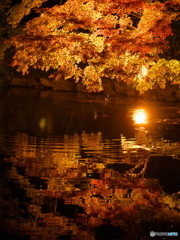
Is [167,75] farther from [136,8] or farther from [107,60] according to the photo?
[136,8]

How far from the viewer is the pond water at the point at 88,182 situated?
5.48 metres

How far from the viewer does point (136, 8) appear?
12758 millimetres

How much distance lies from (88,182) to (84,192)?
61cm

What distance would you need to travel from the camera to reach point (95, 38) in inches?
545

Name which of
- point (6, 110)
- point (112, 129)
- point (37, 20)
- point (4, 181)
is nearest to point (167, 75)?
point (112, 129)

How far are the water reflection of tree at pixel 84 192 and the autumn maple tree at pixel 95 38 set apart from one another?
4255mm

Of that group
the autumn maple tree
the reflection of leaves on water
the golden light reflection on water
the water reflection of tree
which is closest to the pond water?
the water reflection of tree

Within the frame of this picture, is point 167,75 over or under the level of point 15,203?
over

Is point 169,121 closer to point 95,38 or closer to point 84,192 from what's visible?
point 95,38

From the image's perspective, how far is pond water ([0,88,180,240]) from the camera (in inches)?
216

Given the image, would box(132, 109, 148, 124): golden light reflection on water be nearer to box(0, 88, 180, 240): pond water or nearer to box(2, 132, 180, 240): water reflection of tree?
box(0, 88, 180, 240): pond water

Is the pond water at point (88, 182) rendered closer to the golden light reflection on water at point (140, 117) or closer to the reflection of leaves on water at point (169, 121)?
the reflection of leaves on water at point (169, 121)

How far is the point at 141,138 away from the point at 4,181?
6089 mm

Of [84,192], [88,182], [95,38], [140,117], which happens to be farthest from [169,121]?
[84,192]
